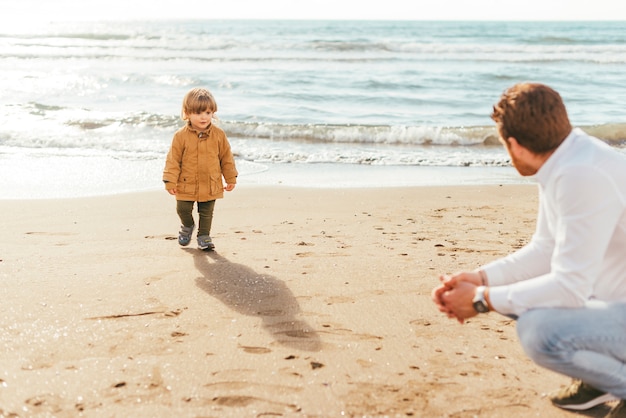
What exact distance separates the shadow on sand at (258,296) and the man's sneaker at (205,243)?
0.10 meters

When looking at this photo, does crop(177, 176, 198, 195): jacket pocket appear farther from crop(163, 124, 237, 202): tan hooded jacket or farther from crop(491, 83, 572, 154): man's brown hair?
crop(491, 83, 572, 154): man's brown hair

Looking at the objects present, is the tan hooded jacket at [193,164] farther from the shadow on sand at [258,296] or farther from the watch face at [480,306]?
the watch face at [480,306]

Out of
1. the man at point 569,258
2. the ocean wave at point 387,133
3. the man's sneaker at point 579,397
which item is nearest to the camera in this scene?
the man at point 569,258

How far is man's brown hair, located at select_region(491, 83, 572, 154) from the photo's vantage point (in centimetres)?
246

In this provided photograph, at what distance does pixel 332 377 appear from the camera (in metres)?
3.22

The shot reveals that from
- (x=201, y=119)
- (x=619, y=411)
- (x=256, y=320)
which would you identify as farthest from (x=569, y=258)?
(x=201, y=119)

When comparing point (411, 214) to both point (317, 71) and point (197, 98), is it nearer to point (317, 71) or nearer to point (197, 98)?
point (197, 98)

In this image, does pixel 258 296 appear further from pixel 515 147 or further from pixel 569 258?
pixel 569 258

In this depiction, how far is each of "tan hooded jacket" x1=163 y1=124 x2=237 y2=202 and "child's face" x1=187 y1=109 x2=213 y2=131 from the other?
77 millimetres

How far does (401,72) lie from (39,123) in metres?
12.0

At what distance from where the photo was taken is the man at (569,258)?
2398 mm

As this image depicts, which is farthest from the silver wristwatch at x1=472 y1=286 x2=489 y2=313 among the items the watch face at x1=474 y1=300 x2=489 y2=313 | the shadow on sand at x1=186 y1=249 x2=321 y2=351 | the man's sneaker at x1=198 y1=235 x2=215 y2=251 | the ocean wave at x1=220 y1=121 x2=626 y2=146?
the ocean wave at x1=220 y1=121 x2=626 y2=146

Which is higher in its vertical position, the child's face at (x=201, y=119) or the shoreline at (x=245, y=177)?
the child's face at (x=201, y=119)

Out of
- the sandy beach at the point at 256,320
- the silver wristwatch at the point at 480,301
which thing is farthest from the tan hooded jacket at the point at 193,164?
the silver wristwatch at the point at 480,301
